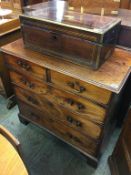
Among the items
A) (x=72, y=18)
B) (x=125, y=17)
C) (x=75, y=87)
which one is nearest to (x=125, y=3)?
(x=125, y=17)

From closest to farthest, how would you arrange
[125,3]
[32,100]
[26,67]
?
[26,67] < [32,100] < [125,3]

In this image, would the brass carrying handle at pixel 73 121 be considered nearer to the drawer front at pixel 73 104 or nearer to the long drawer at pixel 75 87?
the drawer front at pixel 73 104

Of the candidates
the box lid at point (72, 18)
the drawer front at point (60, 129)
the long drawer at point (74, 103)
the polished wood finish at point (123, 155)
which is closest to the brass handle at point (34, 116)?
the drawer front at point (60, 129)

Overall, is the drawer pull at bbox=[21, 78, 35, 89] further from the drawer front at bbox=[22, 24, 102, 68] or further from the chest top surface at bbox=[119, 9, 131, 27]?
the chest top surface at bbox=[119, 9, 131, 27]

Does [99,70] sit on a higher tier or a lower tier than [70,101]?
higher

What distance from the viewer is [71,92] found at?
104 centimetres

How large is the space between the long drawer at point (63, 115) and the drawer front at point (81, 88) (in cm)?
19

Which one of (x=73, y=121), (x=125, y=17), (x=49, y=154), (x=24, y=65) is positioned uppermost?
(x=125, y=17)

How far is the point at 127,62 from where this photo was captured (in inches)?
40.1

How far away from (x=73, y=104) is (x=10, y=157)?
1.75ft

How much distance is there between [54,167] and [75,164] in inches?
7.1

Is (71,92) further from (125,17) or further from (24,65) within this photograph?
(125,17)

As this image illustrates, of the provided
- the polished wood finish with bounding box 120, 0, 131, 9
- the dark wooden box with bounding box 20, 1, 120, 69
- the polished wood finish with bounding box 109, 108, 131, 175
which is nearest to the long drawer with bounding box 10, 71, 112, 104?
the dark wooden box with bounding box 20, 1, 120, 69

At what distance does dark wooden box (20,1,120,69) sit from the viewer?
0.90m
